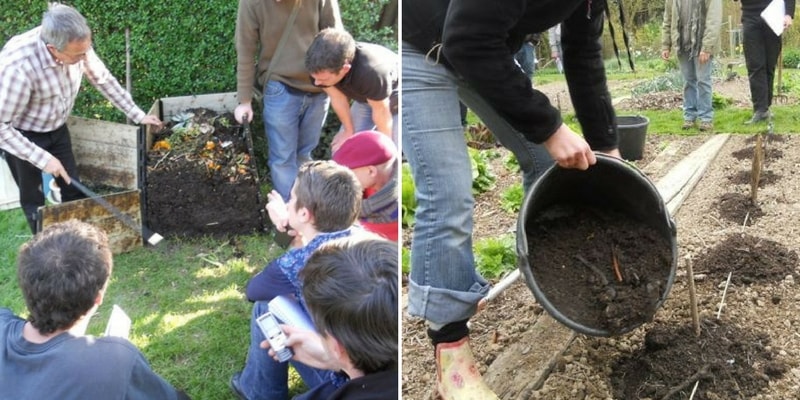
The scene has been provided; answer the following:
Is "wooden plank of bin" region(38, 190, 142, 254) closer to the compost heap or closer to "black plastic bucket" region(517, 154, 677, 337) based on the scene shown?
the compost heap

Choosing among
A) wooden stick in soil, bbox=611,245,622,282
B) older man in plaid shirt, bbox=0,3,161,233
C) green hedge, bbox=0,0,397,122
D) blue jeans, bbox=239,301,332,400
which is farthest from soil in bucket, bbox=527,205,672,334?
older man in plaid shirt, bbox=0,3,161,233

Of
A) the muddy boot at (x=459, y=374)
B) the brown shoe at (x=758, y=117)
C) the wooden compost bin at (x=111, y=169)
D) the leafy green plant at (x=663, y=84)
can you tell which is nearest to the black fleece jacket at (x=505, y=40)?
the muddy boot at (x=459, y=374)

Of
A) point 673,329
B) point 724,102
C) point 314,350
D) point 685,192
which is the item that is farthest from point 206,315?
point 724,102

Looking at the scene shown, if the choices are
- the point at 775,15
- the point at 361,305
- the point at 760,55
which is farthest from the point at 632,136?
the point at 361,305

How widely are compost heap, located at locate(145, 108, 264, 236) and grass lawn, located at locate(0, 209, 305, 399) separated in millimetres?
83

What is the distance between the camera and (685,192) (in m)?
3.59

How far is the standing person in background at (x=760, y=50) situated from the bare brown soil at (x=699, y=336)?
190 centimetres

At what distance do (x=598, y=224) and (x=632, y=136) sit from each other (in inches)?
90.0

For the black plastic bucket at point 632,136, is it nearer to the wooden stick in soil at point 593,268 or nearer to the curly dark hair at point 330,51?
the curly dark hair at point 330,51

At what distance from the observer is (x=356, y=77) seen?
2518mm

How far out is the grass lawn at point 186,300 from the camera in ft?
7.86

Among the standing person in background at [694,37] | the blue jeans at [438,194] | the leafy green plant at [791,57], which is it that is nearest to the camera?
the blue jeans at [438,194]

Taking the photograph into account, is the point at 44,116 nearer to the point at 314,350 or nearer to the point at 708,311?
the point at 314,350

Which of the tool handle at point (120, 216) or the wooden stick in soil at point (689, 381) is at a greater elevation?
the tool handle at point (120, 216)
